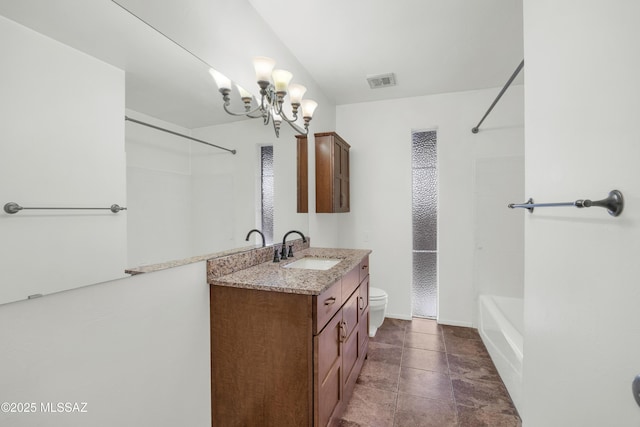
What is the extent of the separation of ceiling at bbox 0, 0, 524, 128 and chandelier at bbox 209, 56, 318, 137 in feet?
0.26

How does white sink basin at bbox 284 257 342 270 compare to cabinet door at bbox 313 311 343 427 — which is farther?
white sink basin at bbox 284 257 342 270

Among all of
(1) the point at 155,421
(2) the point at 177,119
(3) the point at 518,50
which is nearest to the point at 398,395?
(1) the point at 155,421

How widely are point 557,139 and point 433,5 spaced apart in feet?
4.48

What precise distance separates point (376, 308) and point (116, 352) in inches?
83.4

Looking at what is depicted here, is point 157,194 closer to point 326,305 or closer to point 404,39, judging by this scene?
point 326,305

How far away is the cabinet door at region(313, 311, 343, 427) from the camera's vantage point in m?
1.28

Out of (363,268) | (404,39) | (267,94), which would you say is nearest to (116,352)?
(267,94)

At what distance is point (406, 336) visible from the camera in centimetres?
277

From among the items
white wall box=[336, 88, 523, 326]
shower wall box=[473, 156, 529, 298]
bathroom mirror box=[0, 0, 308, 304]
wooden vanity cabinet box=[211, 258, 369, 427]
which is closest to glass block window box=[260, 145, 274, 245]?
bathroom mirror box=[0, 0, 308, 304]

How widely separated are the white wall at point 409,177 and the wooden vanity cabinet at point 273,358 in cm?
187

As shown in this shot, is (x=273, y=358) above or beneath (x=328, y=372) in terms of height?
above

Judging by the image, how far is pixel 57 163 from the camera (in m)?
0.78

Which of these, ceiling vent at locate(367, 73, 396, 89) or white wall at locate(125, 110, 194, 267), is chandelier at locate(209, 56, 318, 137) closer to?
white wall at locate(125, 110, 194, 267)

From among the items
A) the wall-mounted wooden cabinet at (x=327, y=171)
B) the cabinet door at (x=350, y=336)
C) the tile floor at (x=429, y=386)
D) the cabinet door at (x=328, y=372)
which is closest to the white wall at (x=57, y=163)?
the cabinet door at (x=328, y=372)
